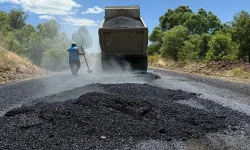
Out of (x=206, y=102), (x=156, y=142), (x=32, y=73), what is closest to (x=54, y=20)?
(x=32, y=73)

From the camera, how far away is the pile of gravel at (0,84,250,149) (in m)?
4.86

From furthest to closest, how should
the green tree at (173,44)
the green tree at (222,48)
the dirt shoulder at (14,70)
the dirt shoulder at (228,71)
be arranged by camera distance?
the green tree at (173,44) → the green tree at (222,48) → the dirt shoulder at (228,71) → the dirt shoulder at (14,70)

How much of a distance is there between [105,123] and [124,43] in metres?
9.49

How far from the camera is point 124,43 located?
14750 millimetres

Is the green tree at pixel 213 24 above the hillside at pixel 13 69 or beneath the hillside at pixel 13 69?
above

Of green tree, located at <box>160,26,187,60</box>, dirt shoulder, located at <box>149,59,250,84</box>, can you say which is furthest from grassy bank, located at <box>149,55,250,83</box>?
green tree, located at <box>160,26,187,60</box>

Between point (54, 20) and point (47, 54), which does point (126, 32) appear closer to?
point (47, 54)

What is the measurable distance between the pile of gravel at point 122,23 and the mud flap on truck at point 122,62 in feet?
4.69

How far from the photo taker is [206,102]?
8094 mm

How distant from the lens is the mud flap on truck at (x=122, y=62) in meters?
15.0

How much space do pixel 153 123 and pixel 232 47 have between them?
2260cm

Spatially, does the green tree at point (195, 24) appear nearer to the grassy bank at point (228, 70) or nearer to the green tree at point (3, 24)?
the green tree at point (3, 24)

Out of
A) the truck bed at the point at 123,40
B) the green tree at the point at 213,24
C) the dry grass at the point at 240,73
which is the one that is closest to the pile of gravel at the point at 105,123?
the truck bed at the point at 123,40

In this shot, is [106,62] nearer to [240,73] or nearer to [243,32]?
[240,73]
